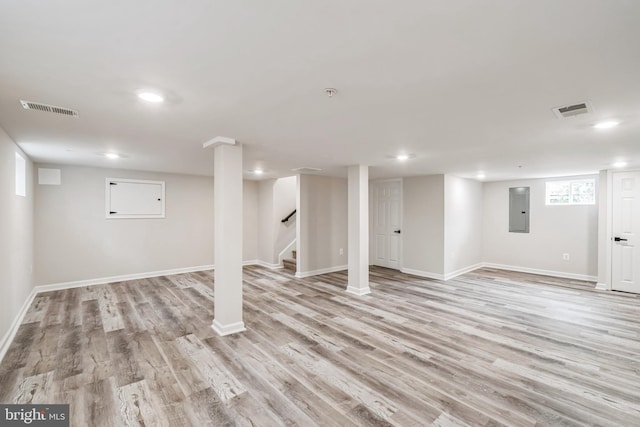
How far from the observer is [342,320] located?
12.7ft

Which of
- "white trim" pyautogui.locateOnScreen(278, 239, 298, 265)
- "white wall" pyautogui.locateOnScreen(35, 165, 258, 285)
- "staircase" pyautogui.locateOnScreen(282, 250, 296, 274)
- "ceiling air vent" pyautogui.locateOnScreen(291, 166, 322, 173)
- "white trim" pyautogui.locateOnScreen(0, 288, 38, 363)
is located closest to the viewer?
"white trim" pyautogui.locateOnScreen(0, 288, 38, 363)

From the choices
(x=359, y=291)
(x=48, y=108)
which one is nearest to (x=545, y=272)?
(x=359, y=291)

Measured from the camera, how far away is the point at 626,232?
5.25 metres

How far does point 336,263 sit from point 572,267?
5.22 metres

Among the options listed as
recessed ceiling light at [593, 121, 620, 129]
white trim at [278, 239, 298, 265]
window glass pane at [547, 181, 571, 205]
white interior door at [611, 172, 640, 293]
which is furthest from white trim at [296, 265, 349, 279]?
white interior door at [611, 172, 640, 293]

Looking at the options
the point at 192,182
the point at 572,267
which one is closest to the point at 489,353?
the point at 572,267

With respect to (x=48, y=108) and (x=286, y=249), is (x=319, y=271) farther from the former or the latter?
(x=48, y=108)

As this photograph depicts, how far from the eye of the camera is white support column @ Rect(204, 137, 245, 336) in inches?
134

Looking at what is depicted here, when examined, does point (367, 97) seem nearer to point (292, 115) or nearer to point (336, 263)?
point (292, 115)

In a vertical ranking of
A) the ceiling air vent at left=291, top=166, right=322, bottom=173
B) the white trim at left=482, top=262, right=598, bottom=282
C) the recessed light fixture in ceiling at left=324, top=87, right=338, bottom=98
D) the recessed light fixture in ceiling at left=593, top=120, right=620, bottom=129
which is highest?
the ceiling air vent at left=291, top=166, right=322, bottom=173

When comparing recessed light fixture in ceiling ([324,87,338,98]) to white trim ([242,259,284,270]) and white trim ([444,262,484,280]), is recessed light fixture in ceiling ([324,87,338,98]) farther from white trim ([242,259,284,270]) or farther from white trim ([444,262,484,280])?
white trim ([242,259,284,270])

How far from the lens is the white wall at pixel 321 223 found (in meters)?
6.41

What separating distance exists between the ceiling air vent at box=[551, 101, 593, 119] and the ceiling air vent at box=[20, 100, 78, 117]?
12.9ft

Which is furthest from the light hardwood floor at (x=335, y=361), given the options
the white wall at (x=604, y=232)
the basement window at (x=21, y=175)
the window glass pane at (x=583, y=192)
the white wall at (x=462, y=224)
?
the window glass pane at (x=583, y=192)
